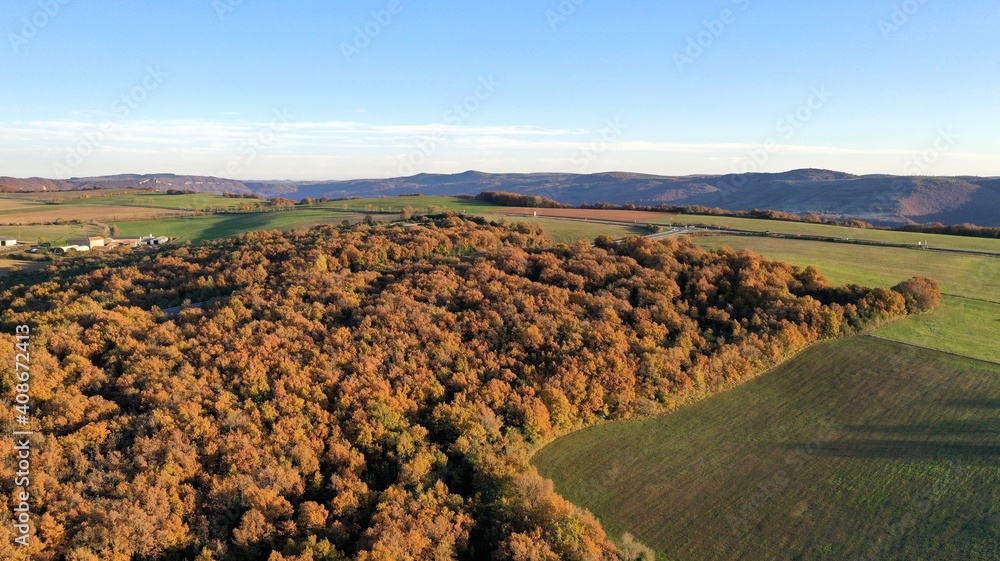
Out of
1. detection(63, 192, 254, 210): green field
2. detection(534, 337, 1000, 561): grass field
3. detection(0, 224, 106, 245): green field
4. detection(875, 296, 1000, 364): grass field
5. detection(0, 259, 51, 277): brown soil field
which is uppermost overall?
detection(63, 192, 254, 210): green field

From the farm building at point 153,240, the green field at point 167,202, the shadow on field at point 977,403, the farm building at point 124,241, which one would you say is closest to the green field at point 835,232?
the shadow on field at point 977,403

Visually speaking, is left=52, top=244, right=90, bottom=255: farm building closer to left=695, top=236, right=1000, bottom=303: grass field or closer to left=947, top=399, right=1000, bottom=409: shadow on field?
→ left=695, top=236, right=1000, bottom=303: grass field

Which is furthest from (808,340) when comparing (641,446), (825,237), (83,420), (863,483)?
(83,420)

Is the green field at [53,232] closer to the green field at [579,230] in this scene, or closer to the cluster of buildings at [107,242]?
the cluster of buildings at [107,242]

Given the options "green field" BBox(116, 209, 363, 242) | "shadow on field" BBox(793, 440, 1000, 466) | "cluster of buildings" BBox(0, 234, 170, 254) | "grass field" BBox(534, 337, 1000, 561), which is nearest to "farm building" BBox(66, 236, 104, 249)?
"cluster of buildings" BBox(0, 234, 170, 254)

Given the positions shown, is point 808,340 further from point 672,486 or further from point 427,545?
point 427,545

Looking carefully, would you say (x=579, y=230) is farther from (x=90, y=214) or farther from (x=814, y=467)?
(x=90, y=214)
